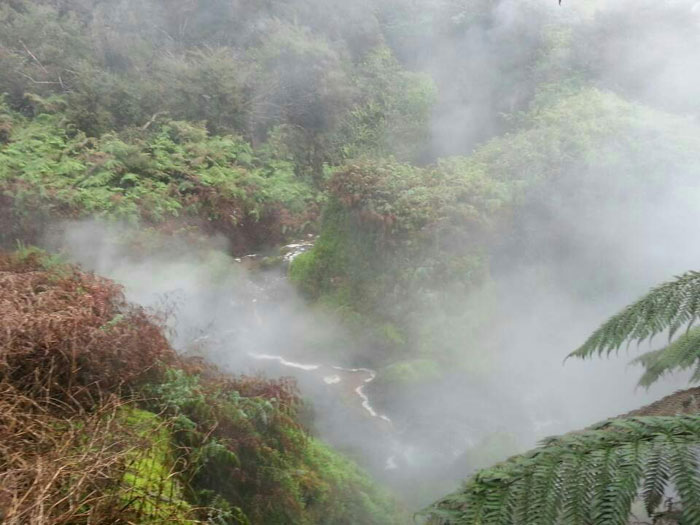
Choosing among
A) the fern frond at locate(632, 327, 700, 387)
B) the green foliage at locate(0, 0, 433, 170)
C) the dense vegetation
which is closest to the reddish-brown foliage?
the dense vegetation

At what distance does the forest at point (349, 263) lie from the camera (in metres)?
2.52

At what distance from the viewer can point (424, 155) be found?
45.8 feet

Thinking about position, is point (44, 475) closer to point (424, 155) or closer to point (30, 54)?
point (30, 54)

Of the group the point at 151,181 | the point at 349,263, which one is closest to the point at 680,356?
the point at 349,263

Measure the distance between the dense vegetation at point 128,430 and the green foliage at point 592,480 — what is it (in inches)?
52.3

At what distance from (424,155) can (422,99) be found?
1683 mm

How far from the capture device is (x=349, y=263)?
29.0ft

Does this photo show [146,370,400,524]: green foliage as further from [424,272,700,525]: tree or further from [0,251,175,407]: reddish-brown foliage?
[424,272,700,525]: tree

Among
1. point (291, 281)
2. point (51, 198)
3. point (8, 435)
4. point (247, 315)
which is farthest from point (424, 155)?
point (8, 435)

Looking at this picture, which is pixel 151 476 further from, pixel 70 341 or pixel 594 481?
pixel 594 481

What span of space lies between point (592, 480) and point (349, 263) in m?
7.28

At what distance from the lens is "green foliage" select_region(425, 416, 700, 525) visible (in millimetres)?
1552

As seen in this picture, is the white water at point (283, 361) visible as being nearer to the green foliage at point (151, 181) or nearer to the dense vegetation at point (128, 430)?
the dense vegetation at point (128, 430)

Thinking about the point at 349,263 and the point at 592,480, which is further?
the point at 349,263
